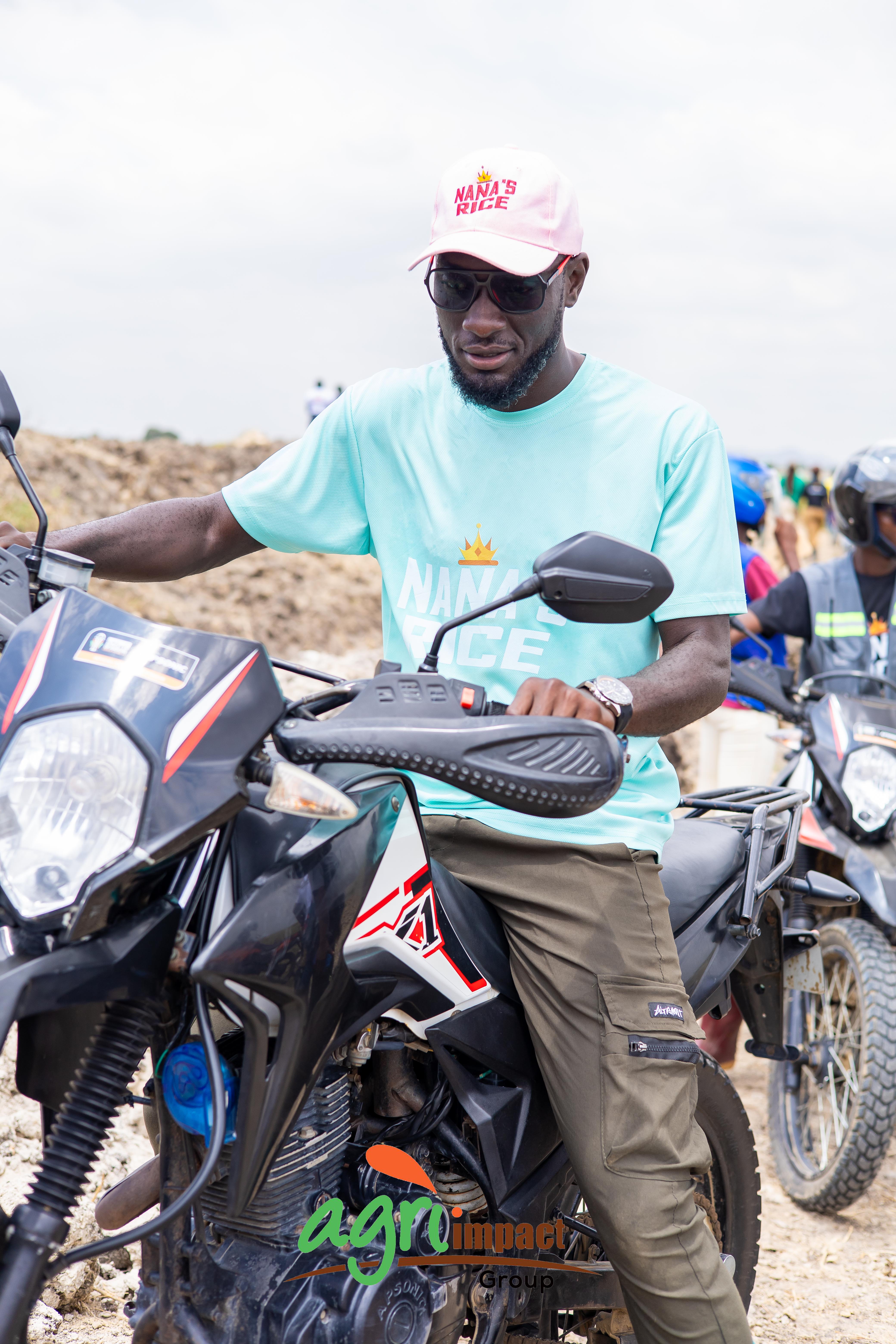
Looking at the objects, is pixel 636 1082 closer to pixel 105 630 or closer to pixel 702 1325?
pixel 702 1325

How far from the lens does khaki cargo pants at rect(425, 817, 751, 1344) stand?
6.84ft

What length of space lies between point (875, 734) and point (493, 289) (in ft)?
8.82

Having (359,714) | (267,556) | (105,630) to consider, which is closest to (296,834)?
(359,714)

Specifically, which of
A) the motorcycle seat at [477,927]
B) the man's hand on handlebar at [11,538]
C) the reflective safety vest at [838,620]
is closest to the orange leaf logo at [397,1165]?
the motorcycle seat at [477,927]

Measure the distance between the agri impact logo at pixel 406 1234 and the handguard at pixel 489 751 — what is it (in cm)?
78

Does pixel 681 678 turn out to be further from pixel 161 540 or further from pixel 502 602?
pixel 161 540

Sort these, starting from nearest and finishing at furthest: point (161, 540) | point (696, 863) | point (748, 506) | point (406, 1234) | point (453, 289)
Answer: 1. point (406, 1234)
2. point (453, 289)
3. point (161, 540)
4. point (696, 863)
5. point (748, 506)

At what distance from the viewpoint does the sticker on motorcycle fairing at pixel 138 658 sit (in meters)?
1.57

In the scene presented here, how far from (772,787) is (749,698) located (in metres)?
1.31

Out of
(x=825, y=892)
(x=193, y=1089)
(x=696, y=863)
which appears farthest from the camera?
(x=825, y=892)

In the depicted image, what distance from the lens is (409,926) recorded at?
1952mm

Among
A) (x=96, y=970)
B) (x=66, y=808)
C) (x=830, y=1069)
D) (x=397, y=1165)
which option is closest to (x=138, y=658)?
(x=66, y=808)

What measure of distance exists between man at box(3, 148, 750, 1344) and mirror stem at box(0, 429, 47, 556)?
177mm

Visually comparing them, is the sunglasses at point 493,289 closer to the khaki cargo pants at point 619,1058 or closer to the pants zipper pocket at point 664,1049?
the khaki cargo pants at point 619,1058
